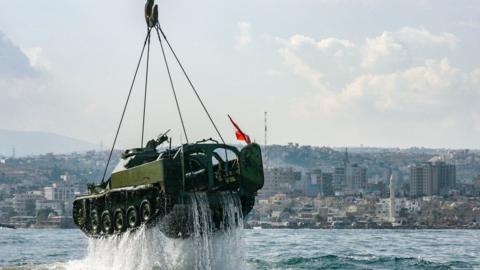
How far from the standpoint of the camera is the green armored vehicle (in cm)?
3309

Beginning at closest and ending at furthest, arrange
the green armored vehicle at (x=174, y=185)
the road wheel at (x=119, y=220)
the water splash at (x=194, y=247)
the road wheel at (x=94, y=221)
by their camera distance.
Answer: the green armored vehicle at (x=174, y=185), the water splash at (x=194, y=247), the road wheel at (x=119, y=220), the road wheel at (x=94, y=221)

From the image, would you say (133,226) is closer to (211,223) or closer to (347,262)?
(211,223)

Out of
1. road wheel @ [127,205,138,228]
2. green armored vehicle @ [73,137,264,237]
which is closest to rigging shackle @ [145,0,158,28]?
green armored vehicle @ [73,137,264,237]

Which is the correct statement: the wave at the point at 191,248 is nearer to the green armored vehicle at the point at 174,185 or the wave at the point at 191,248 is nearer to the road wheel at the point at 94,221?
the green armored vehicle at the point at 174,185

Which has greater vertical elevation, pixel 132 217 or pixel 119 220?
pixel 132 217

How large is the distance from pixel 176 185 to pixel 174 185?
0.22ft

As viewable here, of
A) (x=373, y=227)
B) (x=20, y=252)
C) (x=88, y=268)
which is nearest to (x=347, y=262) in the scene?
(x=88, y=268)

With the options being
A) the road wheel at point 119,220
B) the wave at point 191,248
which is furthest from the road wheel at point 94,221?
the wave at point 191,248

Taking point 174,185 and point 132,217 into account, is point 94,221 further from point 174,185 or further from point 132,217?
point 174,185

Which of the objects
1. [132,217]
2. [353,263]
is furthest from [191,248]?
[353,263]

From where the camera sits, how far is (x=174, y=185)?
108 ft

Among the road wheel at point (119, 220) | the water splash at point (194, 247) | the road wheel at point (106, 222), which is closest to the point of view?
the water splash at point (194, 247)

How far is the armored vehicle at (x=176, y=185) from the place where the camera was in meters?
33.1

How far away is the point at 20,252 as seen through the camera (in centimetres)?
6144
